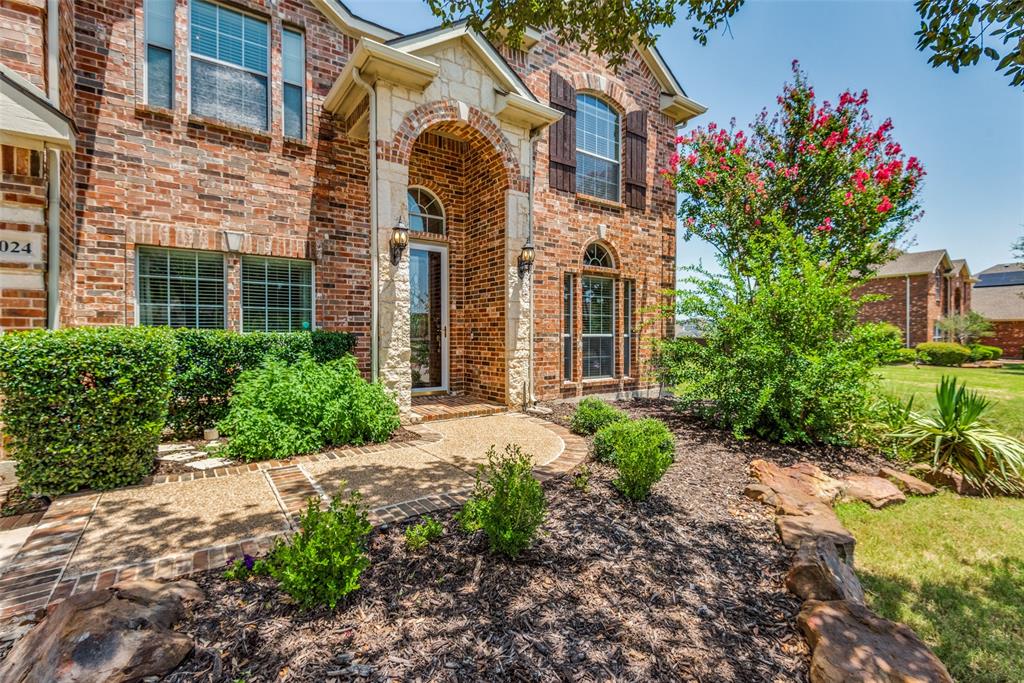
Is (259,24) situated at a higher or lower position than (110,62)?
higher

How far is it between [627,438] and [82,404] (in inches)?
181

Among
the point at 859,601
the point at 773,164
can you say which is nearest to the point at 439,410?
the point at 859,601

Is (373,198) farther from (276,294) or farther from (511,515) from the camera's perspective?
(511,515)

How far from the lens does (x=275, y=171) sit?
619 centimetres

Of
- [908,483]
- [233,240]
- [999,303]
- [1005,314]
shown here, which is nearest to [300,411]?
[233,240]

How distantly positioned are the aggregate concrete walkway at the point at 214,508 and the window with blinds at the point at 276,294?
2.58m

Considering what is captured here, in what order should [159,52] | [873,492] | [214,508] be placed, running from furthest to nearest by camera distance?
[159,52] < [873,492] < [214,508]

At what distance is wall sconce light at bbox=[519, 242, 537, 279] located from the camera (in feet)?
23.2

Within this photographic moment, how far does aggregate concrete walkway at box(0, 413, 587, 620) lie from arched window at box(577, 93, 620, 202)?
585 centimetres

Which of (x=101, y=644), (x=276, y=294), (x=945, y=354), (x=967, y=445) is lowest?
(x=967, y=445)

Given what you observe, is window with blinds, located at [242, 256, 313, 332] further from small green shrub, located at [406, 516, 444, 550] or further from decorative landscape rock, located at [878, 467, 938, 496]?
decorative landscape rock, located at [878, 467, 938, 496]

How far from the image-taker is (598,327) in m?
8.97

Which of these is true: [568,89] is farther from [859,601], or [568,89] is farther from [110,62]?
[859,601]

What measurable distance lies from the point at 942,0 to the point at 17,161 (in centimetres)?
758
